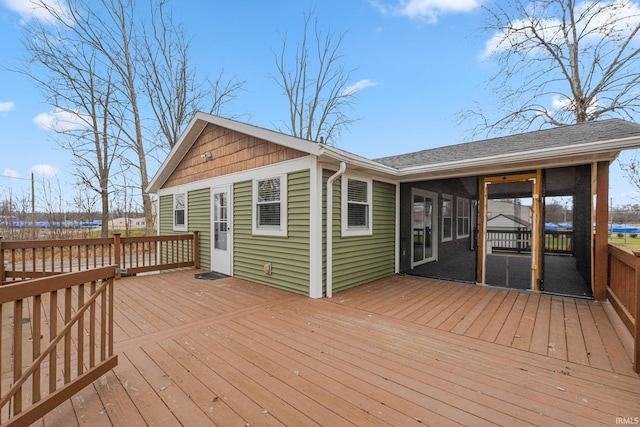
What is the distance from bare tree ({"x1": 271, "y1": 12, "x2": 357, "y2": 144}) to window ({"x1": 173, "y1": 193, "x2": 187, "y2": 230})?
28.7ft

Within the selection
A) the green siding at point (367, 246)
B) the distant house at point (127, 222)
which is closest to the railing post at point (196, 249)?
the green siding at point (367, 246)

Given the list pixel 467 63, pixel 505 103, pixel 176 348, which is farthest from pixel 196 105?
pixel 505 103

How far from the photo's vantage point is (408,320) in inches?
140

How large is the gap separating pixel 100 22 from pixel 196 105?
4.23 meters

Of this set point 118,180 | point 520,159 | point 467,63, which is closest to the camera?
point 520,159

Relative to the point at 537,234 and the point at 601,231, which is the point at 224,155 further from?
the point at 601,231

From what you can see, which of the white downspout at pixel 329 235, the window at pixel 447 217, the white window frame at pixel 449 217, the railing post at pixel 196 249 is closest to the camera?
the white downspout at pixel 329 235

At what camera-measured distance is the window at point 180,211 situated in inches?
306

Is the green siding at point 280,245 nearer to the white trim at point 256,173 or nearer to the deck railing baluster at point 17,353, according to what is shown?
the white trim at point 256,173

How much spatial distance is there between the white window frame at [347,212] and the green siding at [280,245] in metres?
0.72

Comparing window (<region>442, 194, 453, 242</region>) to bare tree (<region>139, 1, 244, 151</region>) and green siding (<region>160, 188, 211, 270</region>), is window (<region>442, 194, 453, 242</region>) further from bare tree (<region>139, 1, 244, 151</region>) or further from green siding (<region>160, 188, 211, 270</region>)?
bare tree (<region>139, 1, 244, 151</region>)

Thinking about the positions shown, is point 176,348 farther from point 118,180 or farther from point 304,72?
point 304,72

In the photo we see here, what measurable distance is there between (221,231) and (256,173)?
75.7 inches

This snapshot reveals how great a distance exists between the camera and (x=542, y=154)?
409 centimetres
